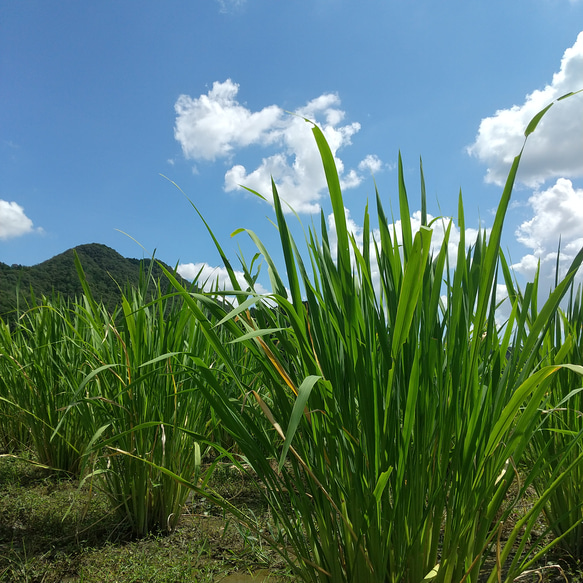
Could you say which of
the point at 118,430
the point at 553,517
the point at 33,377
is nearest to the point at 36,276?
the point at 33,377

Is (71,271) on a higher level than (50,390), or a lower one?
higher

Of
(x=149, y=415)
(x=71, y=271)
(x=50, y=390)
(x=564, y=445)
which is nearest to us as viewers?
(x=564, y=445)

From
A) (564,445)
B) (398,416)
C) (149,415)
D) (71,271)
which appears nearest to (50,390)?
(149,415)

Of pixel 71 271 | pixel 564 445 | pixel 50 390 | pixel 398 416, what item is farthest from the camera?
pixel 71 271

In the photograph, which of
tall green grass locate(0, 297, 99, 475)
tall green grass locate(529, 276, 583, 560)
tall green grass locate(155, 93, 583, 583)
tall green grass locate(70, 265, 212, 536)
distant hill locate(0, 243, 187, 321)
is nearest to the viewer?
tall green grass locate(155, 93, 583, 583)

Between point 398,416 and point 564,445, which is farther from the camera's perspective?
point 564,445

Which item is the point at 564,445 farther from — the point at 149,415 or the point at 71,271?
the point at 71,271

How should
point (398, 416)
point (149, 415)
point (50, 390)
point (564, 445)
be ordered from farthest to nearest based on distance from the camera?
1. point (50, 390)
2. point (149, 415)
3. point (564, 445)
4. point (398, 416)

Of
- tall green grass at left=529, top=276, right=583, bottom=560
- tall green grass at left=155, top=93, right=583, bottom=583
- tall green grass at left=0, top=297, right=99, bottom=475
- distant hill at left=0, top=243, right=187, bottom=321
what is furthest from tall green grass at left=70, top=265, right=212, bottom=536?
distant hill at left=0, top=243, right=187, bottom=321

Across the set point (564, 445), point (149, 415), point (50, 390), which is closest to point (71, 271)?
point (50, 390)

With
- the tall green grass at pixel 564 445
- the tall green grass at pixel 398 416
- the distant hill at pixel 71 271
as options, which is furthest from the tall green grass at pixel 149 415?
the distant hill at pixel 71 271

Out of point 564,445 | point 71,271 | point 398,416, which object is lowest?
point 564,445

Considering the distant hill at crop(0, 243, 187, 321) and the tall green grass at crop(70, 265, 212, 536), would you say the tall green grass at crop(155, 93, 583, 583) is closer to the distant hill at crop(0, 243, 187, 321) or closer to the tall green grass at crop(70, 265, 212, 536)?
the tall green grass at crop(70, 265, 212, 536)

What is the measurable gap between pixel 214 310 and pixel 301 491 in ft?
1.27
